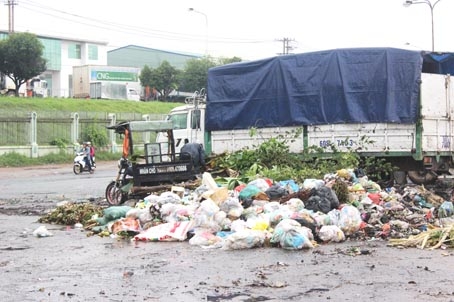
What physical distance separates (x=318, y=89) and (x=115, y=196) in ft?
17.4

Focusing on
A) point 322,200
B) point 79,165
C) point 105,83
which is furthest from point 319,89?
point 105,83

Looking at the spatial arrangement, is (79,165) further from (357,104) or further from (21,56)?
(21,56)

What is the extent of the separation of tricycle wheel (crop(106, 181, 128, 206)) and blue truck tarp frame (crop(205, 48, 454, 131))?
10.9 ft

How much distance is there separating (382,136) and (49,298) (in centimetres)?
976

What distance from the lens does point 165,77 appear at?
218 ft

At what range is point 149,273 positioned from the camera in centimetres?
741

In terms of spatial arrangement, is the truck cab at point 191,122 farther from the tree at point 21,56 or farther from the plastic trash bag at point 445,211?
the tree at point 21,56

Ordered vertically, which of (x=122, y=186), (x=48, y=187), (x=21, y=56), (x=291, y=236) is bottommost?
(x=48, y=187)

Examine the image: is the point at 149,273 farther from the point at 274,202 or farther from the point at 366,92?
the point at 366,92

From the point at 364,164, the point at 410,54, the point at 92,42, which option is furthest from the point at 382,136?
the point at 92,42

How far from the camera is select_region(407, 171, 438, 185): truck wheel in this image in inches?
581

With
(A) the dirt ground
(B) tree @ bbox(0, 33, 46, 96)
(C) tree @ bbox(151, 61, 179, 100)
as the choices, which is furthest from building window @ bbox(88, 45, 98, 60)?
(A) the dirt ground

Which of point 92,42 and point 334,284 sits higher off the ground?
point 92,42

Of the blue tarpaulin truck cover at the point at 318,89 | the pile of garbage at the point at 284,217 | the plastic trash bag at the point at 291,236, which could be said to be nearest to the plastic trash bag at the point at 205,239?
the pile of garbage at the point at 284,217
